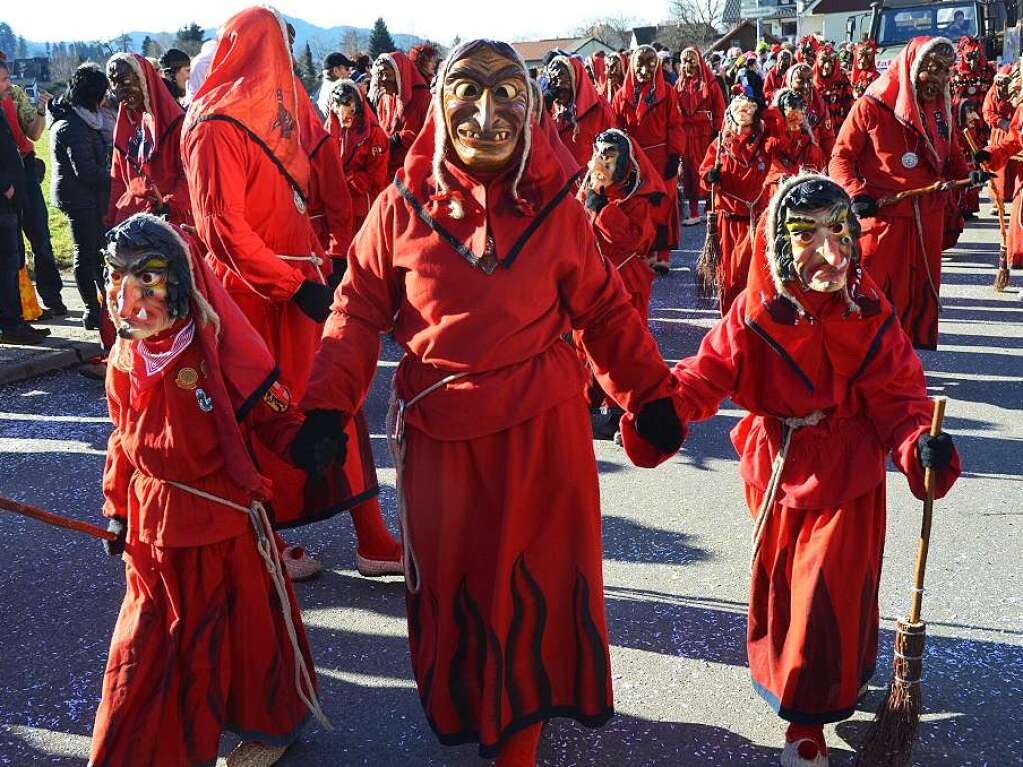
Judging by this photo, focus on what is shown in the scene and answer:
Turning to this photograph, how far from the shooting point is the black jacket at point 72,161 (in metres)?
8.05

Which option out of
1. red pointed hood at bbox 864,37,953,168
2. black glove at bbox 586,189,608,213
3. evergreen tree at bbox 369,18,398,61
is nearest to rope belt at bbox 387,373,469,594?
black glove at bbox 586,189,608,213

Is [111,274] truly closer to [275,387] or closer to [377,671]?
[275,387]

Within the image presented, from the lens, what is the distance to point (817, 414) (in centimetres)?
312

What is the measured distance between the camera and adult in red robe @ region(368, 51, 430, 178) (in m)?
9.63

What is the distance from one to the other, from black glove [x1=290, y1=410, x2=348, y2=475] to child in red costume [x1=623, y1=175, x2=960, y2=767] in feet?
2.60

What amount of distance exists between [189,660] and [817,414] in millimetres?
1809

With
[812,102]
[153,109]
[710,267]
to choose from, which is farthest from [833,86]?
[153,109]

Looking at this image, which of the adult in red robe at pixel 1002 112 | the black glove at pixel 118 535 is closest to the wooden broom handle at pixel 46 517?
the black glove at pixel 118 535

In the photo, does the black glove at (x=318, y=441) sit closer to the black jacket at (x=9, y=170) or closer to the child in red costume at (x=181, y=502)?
the child in red costume at (x=181, y=502)

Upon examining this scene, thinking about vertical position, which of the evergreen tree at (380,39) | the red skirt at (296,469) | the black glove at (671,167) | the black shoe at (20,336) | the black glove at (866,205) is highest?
the evergreen tree at (380,39)

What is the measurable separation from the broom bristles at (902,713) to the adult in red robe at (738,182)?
508 centimetres

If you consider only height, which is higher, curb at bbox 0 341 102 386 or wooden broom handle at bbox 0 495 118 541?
wooden broom handle at bbox 0 495 118 541

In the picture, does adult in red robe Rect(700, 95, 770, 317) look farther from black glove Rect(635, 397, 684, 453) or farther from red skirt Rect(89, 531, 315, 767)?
red skirt Rect(89, 531, 315, 767)

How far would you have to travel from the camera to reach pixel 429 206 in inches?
114
